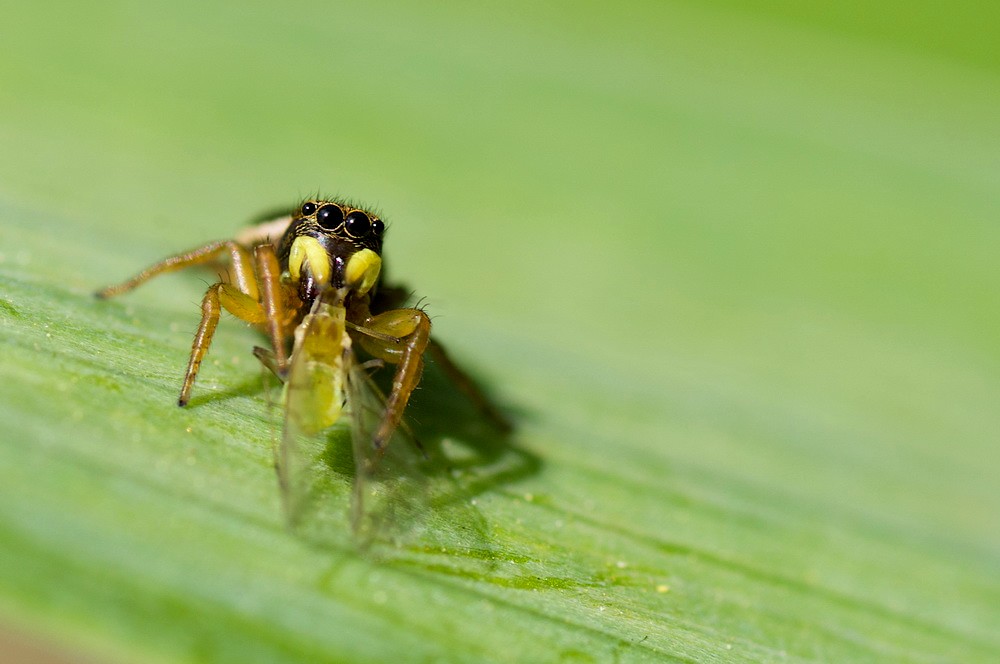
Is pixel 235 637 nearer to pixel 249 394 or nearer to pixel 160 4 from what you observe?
pixel 249 394

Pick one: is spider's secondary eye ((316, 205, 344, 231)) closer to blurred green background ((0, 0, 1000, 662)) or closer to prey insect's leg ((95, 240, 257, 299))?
prey insect's leg ((95, 240, 257, 299))

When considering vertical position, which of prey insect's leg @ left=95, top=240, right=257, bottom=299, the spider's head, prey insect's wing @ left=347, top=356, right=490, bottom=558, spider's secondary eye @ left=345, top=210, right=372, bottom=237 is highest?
spider's secondary eye @ left=345, top=210, right=372, bottom=237

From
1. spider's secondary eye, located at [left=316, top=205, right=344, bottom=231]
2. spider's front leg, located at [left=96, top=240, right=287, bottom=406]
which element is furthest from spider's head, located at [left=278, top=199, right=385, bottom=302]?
spider's front leg, located at [left=96, top=240, right=287, bottom=406]

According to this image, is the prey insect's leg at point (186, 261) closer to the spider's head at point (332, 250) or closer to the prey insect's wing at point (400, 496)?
the spider's head at point (332, 250)

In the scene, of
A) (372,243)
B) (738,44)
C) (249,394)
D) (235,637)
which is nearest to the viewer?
(235,637)

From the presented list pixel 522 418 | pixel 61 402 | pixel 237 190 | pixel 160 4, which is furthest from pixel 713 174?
pixel 61 402

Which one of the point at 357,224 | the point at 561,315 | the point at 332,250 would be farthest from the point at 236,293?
the point at 561,315

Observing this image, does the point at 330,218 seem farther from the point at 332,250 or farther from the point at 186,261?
the point at 186,261

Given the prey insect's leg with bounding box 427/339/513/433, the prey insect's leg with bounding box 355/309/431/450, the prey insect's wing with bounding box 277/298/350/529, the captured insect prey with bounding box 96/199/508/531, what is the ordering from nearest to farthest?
the prey insect's wing with bounding box 277/298/350/529, the captured insect prey with bounding box 96/199/508/531, the prey insect's leg with bounding box 355/309/431/450, the prey insect's leg with bounding box 427/339/513/433
